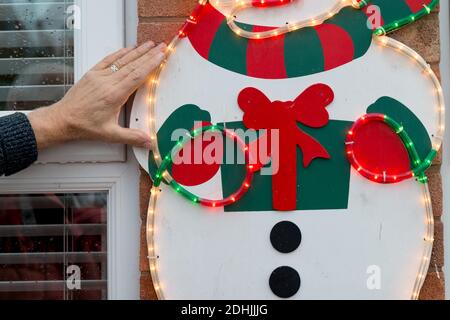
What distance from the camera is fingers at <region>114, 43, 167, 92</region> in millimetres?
1711

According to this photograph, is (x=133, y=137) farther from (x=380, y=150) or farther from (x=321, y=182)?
(x=380, y=150)

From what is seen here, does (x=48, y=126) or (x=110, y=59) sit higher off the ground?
(x=110, y=59)

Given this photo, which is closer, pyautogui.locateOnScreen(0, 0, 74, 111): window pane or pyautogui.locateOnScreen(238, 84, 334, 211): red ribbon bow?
pyautogui.locateOnScreen(238, 84, 334, 211): red ribbon bow

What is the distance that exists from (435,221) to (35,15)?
127 centimetres

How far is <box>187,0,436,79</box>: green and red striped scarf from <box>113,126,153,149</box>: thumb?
28 cm

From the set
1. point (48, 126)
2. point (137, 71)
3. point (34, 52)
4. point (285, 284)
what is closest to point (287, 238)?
point (285, 284)

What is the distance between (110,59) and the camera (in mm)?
1734

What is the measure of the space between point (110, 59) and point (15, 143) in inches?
13.3

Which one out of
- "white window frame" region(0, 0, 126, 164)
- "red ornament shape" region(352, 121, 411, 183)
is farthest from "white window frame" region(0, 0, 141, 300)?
"red ornament shape" region(352, 121, 411, 183)

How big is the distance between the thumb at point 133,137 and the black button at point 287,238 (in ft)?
1.38

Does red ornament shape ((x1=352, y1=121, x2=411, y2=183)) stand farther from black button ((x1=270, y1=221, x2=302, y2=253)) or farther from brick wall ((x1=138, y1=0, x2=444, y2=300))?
black button ((x1=270, y1=221, x2=302, y2=253))

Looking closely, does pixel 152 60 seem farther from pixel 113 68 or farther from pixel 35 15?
pixel 35 15
